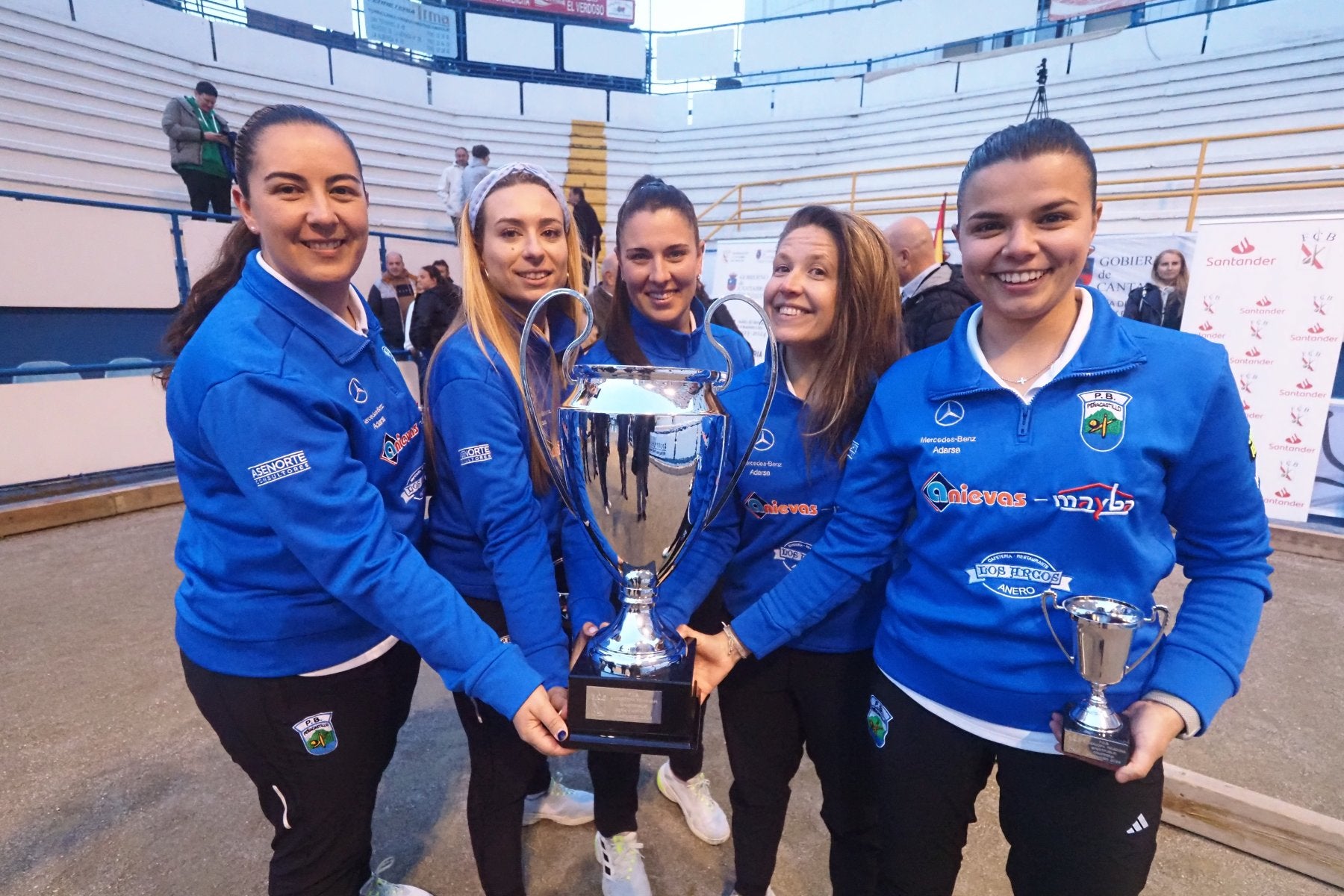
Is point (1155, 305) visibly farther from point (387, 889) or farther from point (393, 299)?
point (393, 299)

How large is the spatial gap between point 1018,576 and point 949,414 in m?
0.26

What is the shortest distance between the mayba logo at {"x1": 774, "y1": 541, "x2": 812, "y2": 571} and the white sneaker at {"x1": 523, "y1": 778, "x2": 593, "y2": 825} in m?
1.07

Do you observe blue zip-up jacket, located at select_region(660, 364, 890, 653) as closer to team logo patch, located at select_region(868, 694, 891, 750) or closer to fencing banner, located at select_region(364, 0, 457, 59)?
team logo patch, located at select_region(868, 694, 891, 750)

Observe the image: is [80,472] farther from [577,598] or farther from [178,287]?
[577,598]

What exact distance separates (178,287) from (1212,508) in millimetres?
5851

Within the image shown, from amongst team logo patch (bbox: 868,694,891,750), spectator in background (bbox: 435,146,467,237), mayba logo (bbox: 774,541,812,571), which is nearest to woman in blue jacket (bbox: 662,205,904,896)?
mayba logo (bbox: 774,541,812,571)

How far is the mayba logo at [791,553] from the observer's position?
1279mm

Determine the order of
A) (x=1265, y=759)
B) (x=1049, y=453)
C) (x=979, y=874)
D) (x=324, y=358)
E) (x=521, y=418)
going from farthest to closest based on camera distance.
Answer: (x=1265, y=759) < (x=979, y=874) < (x=521, y=418) < (x=324, y=358) < (x=1049, y=453)

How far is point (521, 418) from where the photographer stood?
3.86ft

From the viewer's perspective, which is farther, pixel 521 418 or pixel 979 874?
pixel 979 874

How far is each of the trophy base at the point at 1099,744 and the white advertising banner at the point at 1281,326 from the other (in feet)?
14.2

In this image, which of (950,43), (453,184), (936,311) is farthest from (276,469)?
(950,43)

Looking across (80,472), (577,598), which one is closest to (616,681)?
(577,598)

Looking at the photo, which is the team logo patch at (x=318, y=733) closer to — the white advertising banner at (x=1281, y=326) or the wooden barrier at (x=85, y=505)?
the wooden barrier at (x=85, y=505)
